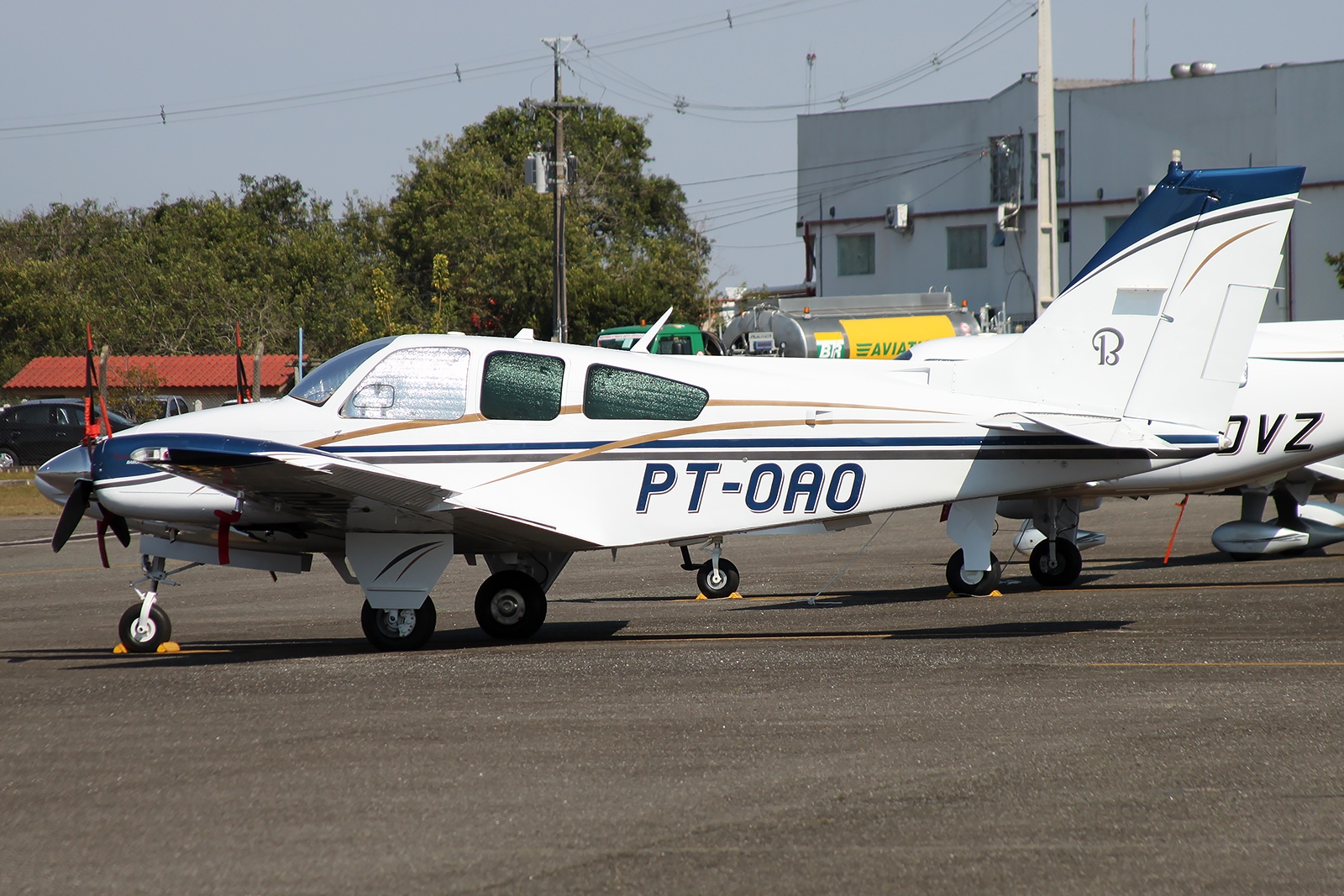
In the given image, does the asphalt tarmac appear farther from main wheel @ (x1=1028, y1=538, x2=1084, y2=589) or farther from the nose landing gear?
main wheel @ (x1=1028, y1=538, x2=1084, y2=589)

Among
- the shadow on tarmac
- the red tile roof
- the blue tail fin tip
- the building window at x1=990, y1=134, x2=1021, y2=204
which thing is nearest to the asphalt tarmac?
the shadow on tarmac

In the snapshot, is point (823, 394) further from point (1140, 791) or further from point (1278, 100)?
point (1278, 100)

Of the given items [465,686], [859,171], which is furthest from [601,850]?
[859,171]

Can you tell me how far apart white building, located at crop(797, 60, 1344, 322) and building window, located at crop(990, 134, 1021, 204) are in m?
0.06

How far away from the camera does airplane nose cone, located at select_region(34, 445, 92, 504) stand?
916 cm

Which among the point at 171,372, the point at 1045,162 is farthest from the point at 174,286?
the point at 1045,162

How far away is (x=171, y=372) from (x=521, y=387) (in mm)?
47108

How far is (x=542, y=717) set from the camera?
6.57m

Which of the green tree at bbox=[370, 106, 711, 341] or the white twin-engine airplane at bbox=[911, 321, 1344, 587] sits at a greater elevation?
the green tree at bbox=[370, 106, 711, 341]

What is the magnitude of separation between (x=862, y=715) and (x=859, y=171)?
47.3 metres

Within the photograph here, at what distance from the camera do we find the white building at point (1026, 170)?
4103 centimetres

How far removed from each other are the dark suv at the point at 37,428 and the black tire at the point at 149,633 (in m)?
29.6

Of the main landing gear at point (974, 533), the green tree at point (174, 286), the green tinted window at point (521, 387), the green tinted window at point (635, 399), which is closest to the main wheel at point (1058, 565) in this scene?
the main landing gear at point (974, 533)

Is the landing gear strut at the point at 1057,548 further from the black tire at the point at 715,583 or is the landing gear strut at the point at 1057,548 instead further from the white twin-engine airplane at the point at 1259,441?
the black tire at the point at 715,583
